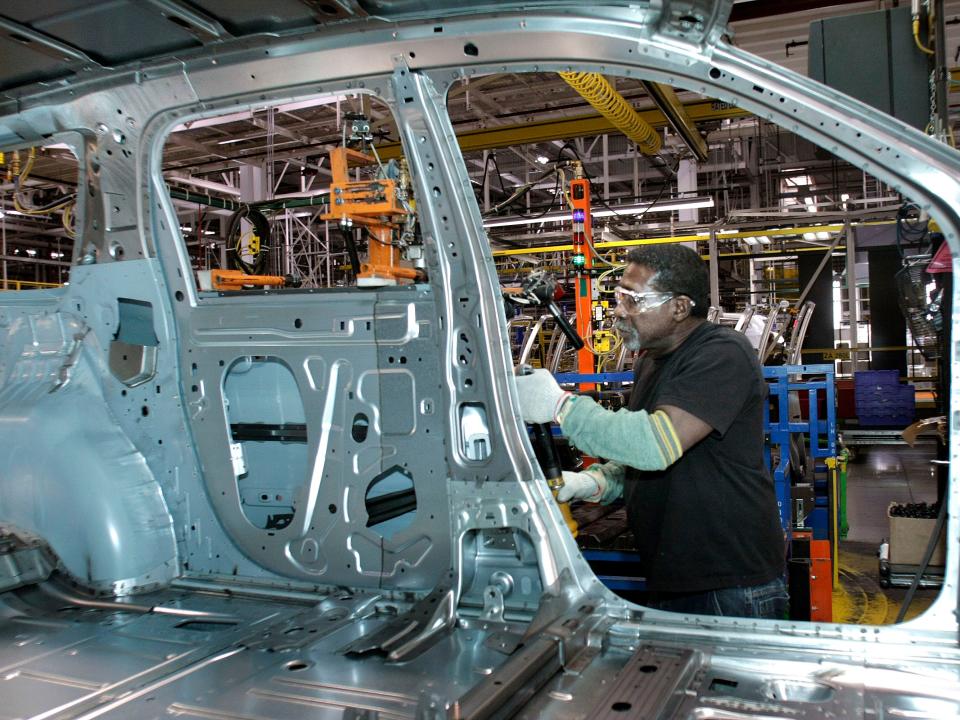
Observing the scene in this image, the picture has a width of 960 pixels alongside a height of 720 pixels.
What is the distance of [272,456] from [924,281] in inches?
170

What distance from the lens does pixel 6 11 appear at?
2.50m

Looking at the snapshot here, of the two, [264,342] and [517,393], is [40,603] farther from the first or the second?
[517,393]

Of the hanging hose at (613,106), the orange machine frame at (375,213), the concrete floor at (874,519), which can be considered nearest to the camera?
the orange machine frame at (375,213)

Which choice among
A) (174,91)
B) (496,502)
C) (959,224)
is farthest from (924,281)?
(174,91)

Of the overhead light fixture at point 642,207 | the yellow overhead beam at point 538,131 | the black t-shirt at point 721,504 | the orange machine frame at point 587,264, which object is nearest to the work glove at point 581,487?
the black t-shirt at point 721,504

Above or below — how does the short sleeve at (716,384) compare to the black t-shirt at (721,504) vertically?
above

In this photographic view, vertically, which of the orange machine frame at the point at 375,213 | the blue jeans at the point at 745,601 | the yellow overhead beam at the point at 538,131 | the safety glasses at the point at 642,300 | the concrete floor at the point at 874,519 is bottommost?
the concrete floor at the point at 874,519

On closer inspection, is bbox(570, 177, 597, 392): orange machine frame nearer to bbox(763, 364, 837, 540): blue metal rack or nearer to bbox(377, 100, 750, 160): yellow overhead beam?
bbox(377, 100, 750, 160): yellow overhead beam

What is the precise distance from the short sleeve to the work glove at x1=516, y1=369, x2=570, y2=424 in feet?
1.01

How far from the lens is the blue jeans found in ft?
8.73

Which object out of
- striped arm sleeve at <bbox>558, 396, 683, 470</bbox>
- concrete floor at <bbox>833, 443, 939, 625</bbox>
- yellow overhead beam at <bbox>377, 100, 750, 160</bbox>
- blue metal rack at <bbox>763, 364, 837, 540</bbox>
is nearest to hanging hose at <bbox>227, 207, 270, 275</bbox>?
blue metal rack at <bbox>763, 364, 837, 540</bbox>

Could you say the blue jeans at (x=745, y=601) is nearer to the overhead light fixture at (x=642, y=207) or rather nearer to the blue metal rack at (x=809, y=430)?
the blue metal rack at (x=809, y=430)

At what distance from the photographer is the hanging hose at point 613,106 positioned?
22.8 feet

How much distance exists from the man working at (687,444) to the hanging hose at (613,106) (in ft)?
10.7
